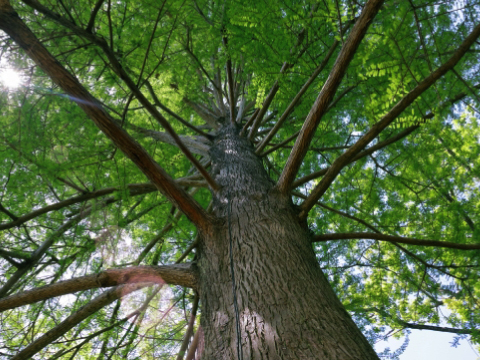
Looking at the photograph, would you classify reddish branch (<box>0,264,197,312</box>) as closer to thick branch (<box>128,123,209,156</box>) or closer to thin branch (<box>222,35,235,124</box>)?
thin branch (<box>222,35,235,124</box>)

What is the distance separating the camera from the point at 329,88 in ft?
5.29

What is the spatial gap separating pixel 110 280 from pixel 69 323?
39 cm

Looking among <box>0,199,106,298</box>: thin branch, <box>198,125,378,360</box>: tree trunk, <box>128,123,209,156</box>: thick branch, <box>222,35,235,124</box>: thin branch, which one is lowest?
<box>198,125,378,360</box>: tree trunk

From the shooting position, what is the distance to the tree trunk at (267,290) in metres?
1.14

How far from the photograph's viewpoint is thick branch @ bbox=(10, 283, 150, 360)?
1.87 m

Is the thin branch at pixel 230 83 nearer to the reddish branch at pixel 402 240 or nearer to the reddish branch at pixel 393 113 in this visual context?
the reddish branch at pixel 393 113

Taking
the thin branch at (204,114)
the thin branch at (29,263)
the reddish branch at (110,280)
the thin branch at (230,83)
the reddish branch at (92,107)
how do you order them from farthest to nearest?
1. the thin branch at (204,114)
2. the thin branch at (230,83)
3. the thin branch at (29,263)
4. the reddish branch at (110,280)
5. the reddish branch at (92,107)

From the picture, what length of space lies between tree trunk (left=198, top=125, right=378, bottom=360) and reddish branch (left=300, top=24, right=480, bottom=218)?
0.84 ft

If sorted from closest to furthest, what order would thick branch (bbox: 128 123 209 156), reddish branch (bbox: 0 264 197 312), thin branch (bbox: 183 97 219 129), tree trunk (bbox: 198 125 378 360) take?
tree trunk (bbox: 198 125 378 360)
reddish branch (bbox: 0 264 197 312)
thick branch (bbox: 128 123 209 156)
thin branch (bbox: 183 97 219 129)

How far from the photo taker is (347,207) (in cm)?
344

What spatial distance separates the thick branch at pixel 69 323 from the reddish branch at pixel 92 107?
628mm

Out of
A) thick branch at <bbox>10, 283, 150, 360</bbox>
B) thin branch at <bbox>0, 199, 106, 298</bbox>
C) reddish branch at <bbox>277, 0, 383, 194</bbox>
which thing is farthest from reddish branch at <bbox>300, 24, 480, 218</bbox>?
thin branch at <bbox>0, 199, 106, 298</bbox>

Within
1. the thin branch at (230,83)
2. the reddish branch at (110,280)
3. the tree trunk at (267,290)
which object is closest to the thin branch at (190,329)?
the reddish branch at (110,280)

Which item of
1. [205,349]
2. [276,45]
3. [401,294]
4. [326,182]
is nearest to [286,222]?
[326,182]
